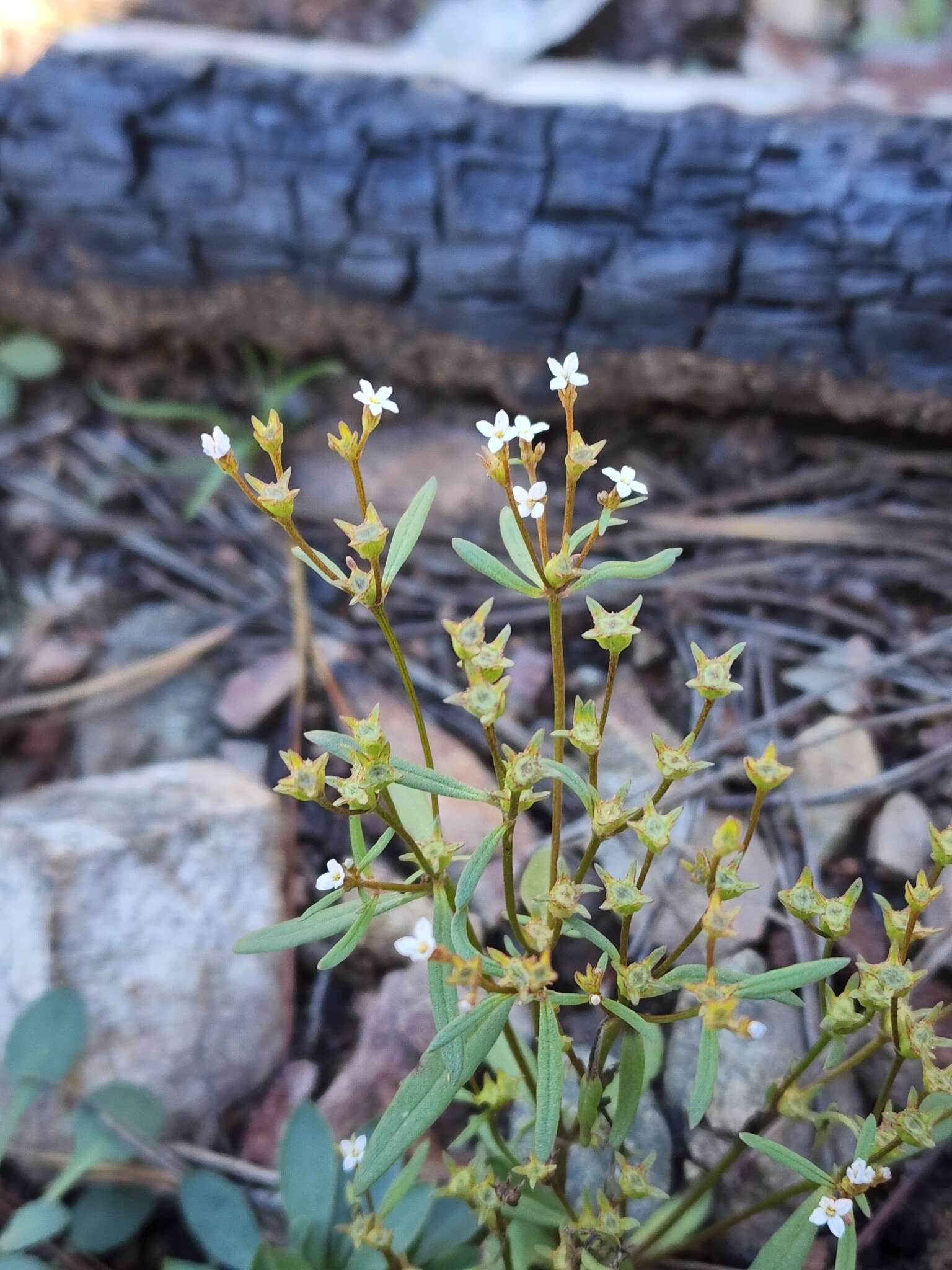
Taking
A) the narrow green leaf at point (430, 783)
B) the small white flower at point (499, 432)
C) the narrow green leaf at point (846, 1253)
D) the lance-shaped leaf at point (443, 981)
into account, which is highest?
the small white flower at point (499, 432)

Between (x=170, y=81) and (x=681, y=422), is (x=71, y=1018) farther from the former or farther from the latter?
(x=170, y=81)

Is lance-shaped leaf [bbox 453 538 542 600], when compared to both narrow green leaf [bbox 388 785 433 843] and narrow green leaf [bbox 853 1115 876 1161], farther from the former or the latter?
narrow green leaf [bbox 853 1115 876 1161]

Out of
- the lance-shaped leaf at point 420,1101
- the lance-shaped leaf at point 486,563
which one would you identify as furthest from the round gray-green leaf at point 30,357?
the lance-shaped leaf at point 420,1101

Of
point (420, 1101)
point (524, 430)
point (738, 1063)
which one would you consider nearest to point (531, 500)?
point (524, 430)

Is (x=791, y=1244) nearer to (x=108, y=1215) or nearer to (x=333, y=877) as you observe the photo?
(x=333, y=877)

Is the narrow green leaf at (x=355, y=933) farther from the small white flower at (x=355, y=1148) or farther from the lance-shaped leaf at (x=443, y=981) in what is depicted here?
the small white flower at (x=355, y=1148)

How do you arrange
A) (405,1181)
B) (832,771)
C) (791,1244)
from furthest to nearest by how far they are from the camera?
(832,771)
(405,1181)
(791,1244)
